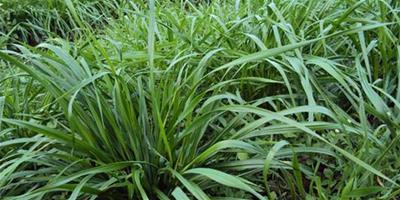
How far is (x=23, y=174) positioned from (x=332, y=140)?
1049mm

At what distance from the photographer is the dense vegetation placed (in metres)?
1.78

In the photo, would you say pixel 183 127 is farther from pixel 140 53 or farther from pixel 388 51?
pixel 388 51

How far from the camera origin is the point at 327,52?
248 cm

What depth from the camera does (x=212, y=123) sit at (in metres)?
2.07

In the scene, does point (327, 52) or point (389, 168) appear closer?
point (389, 168)

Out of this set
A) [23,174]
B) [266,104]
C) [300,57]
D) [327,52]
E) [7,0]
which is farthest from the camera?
[7,0]

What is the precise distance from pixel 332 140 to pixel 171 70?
0.67 m

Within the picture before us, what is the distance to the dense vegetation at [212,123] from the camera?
1784mm

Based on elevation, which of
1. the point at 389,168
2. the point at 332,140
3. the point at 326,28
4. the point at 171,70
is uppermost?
the point at 171,70

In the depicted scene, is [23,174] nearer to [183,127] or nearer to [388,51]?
[183,127]

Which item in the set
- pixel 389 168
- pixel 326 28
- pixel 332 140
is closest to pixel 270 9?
pixel 326 28

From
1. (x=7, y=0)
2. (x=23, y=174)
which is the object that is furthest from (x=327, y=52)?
(x=7, y=0)

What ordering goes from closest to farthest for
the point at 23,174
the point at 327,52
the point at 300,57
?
the point at 23,174 < the point at 300,57 < the point at 327,52

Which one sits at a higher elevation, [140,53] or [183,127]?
[140,53]
